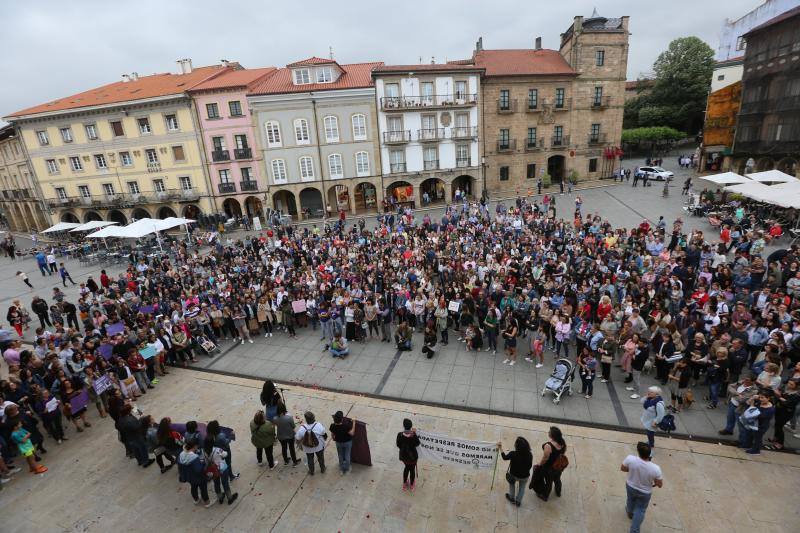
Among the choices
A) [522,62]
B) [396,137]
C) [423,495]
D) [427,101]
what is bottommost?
[423,495]

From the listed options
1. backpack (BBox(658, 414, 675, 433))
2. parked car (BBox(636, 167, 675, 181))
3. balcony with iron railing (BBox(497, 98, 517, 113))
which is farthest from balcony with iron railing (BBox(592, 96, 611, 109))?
backpack (BBox(658, 414, 675, 433))

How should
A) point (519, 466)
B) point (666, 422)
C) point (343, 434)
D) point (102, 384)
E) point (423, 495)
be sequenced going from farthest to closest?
point (102, 384)
point (666, 422)
point (343, 434)
point (423, 495)
point (519, 466)

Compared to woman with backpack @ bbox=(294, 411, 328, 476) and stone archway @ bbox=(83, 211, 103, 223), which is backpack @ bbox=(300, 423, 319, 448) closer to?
woman with backpack @ bbox=(294, 411, 328, 476)

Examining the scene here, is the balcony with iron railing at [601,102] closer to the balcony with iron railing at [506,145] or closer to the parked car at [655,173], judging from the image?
the parked car at [655,173]

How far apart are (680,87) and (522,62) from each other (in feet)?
83.8

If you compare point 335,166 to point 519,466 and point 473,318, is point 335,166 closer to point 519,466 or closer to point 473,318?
point 473,318

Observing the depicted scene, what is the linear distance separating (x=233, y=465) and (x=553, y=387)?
7317 mm

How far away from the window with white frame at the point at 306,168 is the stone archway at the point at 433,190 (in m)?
10.7

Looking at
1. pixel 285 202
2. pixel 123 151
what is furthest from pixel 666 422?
pixel 123 151

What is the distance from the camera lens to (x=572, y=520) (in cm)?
632

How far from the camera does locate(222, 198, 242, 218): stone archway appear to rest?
37.1 meters

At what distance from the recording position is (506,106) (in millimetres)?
36906

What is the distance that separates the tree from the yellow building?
2057 inches

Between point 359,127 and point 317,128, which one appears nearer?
point 317,128
